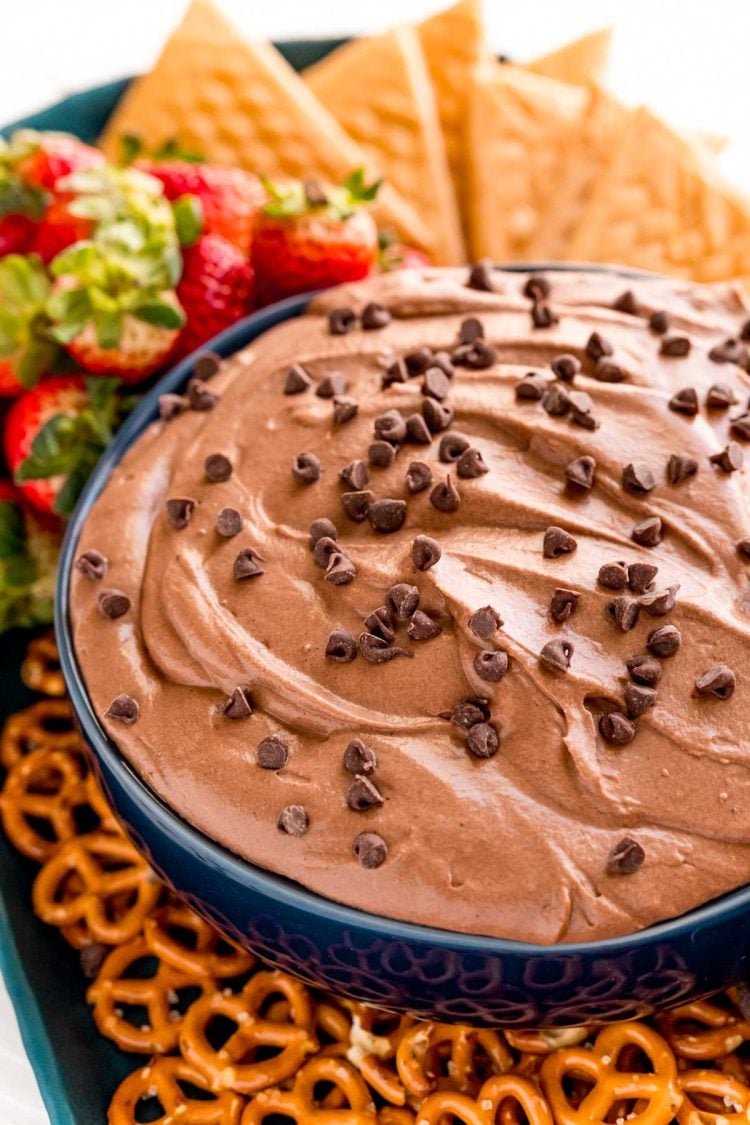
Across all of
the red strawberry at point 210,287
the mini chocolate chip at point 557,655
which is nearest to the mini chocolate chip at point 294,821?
the mini chocolate chip at point 557,655

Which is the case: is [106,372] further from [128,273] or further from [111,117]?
[111,117]

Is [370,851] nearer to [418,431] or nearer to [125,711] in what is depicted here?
[125,711]

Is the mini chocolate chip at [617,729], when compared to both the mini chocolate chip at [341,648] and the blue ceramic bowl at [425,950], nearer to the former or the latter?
the blue ceramic bowl at [425,950]

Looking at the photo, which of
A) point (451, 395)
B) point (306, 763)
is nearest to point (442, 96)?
point (451, 395)

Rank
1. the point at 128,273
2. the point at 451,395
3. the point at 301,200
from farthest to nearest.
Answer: the point at 301,200, the point at 128,273, the point at 451,395

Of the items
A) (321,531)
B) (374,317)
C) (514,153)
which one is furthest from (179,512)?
(514,153)

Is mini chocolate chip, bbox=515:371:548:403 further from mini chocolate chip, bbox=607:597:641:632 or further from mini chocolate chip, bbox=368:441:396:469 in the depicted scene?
mini chocolate chip, bbox=607:597:641:632

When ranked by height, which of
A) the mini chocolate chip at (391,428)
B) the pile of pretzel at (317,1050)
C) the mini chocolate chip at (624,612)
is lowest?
the pile of pretzel at (317,1050)
